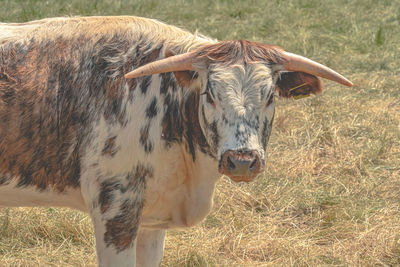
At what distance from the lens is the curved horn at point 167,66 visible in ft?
12.5

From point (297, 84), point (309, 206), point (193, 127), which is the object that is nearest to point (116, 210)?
point (193, 127)

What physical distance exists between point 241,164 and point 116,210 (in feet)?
2.89

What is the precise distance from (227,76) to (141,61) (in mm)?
651

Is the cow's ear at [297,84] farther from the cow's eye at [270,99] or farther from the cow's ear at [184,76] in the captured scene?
the cow's ear at [184,76]

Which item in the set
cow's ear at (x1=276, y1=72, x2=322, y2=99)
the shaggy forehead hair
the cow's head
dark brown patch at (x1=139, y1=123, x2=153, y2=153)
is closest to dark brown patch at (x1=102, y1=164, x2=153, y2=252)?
dark brown patch at (x1=139, y1=123, x2=153, y2=153)

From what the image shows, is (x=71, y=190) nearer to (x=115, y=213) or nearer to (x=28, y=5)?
(x=115, y=213)

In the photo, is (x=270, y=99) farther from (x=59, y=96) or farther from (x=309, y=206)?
(x=309, y=206)

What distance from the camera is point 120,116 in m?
4.09

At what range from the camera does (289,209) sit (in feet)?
19.4

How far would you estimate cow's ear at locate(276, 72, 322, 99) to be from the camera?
13.5 ft

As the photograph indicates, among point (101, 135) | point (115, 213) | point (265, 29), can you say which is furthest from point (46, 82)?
point (265, 29)

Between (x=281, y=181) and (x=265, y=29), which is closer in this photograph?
(x=281, y=181)

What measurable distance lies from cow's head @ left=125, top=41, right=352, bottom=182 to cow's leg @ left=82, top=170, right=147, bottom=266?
0.53 m

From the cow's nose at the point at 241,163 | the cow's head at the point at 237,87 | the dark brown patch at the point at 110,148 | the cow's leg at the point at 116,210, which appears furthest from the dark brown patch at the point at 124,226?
the cow's nose at the point at 241,163
